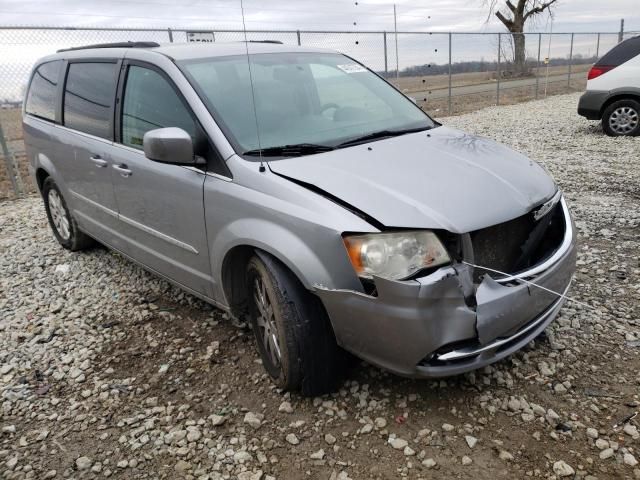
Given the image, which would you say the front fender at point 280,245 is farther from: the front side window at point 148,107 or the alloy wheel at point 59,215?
the alloy wheel at point 59,215

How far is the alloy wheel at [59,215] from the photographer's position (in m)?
5.07

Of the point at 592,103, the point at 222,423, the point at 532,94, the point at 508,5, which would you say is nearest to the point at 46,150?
the point at 222,423

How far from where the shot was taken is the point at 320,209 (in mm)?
2377

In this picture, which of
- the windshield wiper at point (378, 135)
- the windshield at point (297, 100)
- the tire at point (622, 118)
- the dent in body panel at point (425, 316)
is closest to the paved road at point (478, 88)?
the tire at point (622, 118)

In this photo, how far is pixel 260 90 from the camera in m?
3.25

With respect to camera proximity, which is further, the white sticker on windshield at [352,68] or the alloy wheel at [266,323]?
the white sticker on windshield at [352,68]

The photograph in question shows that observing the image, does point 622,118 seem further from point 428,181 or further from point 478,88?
point 478,88

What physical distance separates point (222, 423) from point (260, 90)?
6.39 feet

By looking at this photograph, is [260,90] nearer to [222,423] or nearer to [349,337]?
[349,337]

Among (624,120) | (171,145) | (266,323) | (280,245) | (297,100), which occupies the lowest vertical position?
(624,120)

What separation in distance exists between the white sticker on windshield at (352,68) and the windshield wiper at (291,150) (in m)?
1.17

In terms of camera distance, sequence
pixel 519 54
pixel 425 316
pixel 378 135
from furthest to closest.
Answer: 1. pixel 519 54
2. pixel 378 135
3. pixel 425 316

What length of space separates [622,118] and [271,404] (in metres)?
9.17

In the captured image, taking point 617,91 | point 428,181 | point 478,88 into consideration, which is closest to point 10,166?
point 428,181
